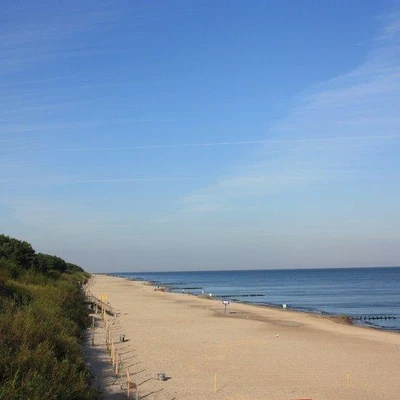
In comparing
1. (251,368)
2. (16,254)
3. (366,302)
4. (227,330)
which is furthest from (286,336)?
(366,302)

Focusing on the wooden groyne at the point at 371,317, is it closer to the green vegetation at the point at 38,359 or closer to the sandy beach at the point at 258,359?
the sandy beach at the point at 258,359

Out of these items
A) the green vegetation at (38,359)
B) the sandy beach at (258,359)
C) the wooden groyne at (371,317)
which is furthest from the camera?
the wooden groyne at (371,317)

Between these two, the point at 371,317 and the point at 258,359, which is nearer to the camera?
the point at 258,359

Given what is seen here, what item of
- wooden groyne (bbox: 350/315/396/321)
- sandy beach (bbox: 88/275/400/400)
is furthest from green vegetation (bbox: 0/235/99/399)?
wooden groyne (bbox: 350/315/396/321)

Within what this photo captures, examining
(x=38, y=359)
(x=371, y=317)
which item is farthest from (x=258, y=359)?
(x=371, y=317)

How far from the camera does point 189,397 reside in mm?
14523

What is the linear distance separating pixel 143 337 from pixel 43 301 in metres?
5.76

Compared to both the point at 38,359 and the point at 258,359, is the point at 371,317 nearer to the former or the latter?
the point at 258,359

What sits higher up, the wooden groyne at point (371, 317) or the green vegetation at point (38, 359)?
the green vegetation at point (38, 359)

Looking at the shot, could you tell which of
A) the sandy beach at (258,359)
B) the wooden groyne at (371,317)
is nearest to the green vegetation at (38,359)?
the sandy beach at (258,359)

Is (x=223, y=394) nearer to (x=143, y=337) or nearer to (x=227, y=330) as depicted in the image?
(x=143, y=337)

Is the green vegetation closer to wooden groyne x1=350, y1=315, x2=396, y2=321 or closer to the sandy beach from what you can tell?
the sandy beach

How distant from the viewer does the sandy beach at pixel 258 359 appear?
15374mm

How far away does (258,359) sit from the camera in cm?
2011
